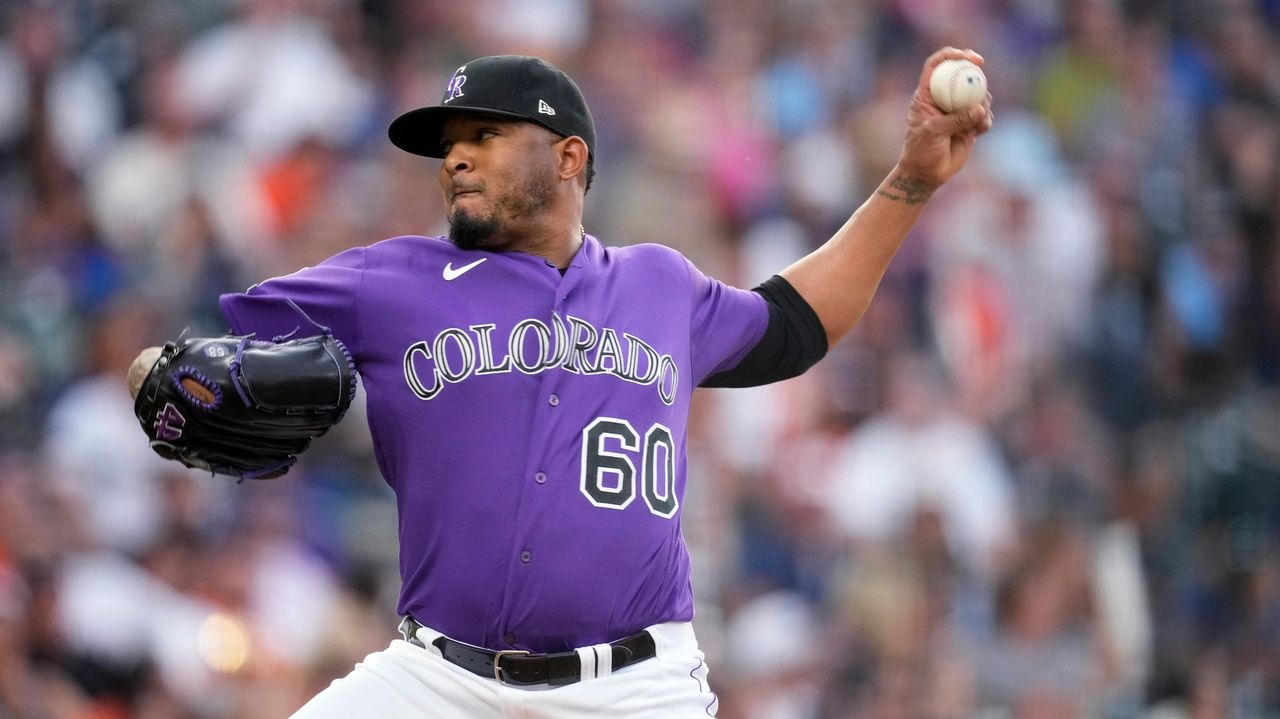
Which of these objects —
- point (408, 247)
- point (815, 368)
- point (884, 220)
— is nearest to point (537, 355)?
point (408, 247)

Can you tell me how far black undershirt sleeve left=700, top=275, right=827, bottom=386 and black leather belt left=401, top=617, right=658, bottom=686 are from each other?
0.91 metres

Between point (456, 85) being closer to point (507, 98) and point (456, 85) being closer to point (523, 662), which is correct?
point (507, 98)

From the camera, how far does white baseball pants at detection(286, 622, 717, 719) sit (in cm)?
402

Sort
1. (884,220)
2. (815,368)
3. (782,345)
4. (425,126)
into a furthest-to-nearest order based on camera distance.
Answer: (815,368)
(884,220)
(782,345)
(425,126)

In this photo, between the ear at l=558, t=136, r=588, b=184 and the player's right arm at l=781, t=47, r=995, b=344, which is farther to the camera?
the player's right arm at l=781, t=47, r=995, b=344

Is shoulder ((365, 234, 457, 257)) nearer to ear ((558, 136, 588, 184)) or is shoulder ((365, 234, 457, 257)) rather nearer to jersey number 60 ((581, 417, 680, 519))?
ear ((558, 136, 588, 184))

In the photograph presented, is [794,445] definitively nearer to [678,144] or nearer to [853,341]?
[853,341]

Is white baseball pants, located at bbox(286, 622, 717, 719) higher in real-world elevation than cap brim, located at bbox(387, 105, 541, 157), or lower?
lower

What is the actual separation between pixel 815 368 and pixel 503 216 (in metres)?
4.66

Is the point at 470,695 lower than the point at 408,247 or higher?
lower

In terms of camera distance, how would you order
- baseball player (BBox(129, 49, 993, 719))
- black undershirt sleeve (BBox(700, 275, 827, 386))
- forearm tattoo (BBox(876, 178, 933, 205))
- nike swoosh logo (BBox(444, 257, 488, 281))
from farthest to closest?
forearm tattoo (BBox(876, 178, 933, 205)), black undershirt sleeve (BBox(700, 275, 827, 386)), nike swoosh logo (BBox(444, 257, 488, 281)), baseball player (BBox(129, 49, 993, 719))

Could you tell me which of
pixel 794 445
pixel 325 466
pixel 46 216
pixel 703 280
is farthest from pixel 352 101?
pixel 703 280

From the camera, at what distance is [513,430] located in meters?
4.12

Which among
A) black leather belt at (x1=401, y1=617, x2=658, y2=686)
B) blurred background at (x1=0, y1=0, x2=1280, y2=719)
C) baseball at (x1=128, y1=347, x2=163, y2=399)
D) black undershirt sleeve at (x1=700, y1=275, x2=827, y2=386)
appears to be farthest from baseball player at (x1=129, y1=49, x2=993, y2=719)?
blurred background at (x1=0, y1=0, x2=1280, y2=719)
